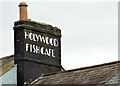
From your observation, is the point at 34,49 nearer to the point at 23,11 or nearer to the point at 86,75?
the point at 23,11

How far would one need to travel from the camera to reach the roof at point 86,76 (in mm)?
17478

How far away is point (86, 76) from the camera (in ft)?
61.3

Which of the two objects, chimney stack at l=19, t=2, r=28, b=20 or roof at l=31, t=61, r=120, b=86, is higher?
chimney stack at l=19, t=2, r=28, b=20

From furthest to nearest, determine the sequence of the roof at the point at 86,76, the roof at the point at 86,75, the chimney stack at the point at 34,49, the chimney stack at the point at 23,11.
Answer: the chimney stack at the point at 23,11 → the chimney stack at the point at 34,49 → the roof at the point at 86,76 → the roof at the point at 86,75

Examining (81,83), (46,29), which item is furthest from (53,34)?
(81,83)

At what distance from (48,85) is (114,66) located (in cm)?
289

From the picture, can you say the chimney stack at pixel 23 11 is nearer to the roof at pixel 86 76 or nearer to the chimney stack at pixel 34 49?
the chimney stack at pixel 34 49

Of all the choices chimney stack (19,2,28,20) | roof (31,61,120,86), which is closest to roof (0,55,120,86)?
roof (31,61,120,86)

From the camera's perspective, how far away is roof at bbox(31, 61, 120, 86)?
1748 cm

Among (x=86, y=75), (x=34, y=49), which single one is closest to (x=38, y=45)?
(x=34, y=49)

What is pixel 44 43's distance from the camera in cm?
2216

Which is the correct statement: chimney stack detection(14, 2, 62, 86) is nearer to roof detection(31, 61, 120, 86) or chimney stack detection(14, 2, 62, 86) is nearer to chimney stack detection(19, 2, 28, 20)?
chimney stack detection(19, 2, 28, 20)

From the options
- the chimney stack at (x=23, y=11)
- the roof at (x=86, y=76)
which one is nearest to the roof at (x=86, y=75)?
the roof at (x=86, y=76)

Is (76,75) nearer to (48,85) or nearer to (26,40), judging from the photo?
(48,85)
